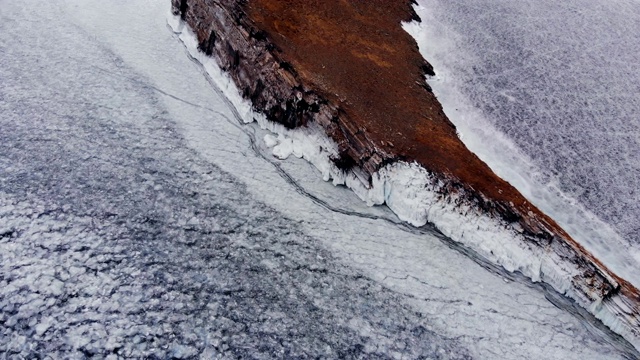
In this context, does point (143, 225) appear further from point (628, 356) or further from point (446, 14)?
point (446, 14)

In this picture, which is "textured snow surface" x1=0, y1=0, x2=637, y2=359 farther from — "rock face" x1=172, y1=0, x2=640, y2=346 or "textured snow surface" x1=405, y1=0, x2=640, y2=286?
"textured snow surface" x1=405, y1=0, x2=640, y2=286

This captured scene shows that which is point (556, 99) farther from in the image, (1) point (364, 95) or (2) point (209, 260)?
(2) point (209, 260)

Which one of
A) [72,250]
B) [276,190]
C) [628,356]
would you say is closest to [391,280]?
[276,190]

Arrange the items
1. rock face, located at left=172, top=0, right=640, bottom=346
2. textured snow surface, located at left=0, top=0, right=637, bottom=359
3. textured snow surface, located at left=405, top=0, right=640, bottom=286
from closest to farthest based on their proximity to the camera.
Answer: textured snow surface, located at left=0, top=0, right=637, bottom=359 → rock face, located at left=172, top=0, right=640, bottom=346 → textured snow surface, located at left=405, top=0, right=640, bottom=286

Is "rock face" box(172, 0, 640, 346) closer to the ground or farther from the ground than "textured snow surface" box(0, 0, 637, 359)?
farther from the ground

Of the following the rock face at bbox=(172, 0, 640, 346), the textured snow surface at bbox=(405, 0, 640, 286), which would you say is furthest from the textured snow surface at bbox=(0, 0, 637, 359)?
the textured snow surface at bbox=(405, 0, 640, 286)

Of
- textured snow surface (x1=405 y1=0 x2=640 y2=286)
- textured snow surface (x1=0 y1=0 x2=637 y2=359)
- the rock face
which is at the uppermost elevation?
textured snow surface (x1=405 y1=0 x2=640 y2=286)
